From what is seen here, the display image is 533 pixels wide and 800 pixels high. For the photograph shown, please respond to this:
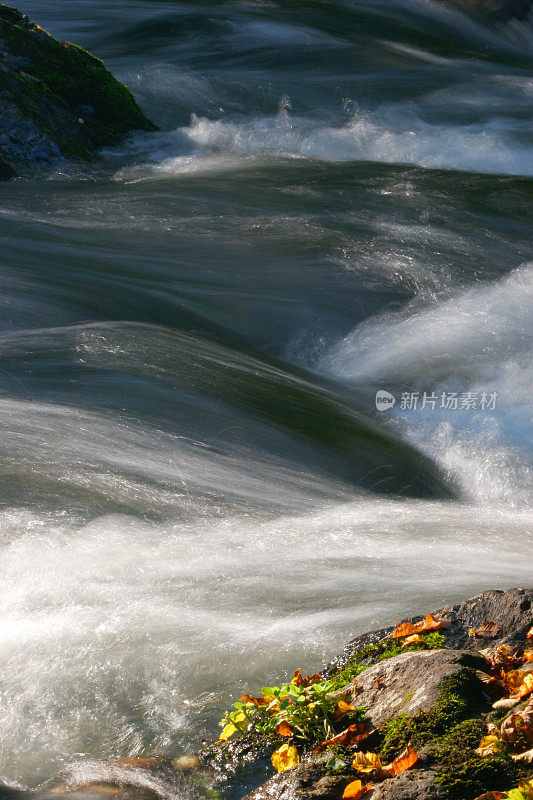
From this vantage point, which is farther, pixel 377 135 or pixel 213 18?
pixel 213 18

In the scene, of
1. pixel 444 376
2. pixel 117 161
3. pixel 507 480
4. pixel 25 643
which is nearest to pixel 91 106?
pixel 117 161

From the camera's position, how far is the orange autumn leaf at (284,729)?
2420mm

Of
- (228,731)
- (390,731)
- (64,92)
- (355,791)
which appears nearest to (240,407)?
(228,731)

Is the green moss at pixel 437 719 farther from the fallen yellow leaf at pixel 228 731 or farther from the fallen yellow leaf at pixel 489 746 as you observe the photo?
the fallen yellow leaf at pixel 228 731

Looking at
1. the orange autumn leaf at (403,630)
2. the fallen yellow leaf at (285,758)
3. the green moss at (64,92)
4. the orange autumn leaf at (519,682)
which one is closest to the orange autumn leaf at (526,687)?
the orange autumn leaf at (519,682)

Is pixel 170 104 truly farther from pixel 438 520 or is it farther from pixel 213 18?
pixel 438 520

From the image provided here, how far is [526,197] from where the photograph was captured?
10.0 metres

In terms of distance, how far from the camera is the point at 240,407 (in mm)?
5242

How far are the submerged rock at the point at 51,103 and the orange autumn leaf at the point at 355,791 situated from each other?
344 inches

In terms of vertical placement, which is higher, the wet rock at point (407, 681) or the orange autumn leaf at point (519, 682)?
the orange autumn leaf at point (519, 682)

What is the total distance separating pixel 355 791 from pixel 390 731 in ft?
0.72

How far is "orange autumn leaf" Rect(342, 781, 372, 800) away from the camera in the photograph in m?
2.02

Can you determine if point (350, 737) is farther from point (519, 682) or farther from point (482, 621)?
point (482, 621)

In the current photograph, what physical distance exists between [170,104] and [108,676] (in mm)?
11501
